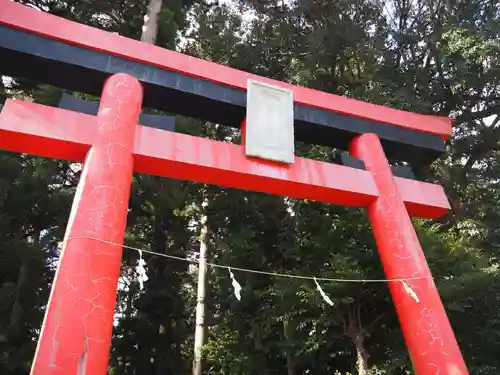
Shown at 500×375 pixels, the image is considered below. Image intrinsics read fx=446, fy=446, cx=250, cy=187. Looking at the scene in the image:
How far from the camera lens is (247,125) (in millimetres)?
4207

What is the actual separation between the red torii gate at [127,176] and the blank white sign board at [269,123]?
0.09 m

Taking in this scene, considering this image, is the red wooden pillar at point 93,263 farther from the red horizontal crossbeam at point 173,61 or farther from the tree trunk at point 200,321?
the tree trunk at point 200,321

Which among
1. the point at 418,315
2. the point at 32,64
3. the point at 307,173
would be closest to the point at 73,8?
the point at 32,64

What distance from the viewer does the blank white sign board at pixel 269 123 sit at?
413 cm

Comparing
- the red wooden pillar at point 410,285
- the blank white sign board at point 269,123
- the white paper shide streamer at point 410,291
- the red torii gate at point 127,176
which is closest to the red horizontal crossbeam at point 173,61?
the red torii gate at point 127,176

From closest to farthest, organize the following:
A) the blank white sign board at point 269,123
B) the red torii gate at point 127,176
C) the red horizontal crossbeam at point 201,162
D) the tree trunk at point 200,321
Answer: the red torii gate at point 127,176, the red horizontal crossbeam at point 201,162, the blank white sign board at point 269,123, the tree trunk at point 200,321

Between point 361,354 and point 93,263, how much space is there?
416 cm

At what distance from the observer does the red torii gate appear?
9.07 ft

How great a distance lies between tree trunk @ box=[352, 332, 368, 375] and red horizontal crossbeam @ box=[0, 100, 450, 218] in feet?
6.86

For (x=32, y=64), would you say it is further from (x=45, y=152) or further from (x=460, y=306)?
(x=460, y=306)

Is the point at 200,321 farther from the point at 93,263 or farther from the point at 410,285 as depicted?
the point at 93,263

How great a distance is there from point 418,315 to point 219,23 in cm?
752

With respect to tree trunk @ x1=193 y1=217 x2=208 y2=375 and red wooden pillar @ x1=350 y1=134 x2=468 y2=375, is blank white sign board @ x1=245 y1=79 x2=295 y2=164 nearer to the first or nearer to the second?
red wooden pillar @ x1=350 y1=134 x2=468 y2=375

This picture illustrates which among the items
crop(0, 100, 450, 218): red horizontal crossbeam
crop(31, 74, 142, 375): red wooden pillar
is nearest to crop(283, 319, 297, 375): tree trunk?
crop(0, 100, 450, 218): red horizontal crossbeam
